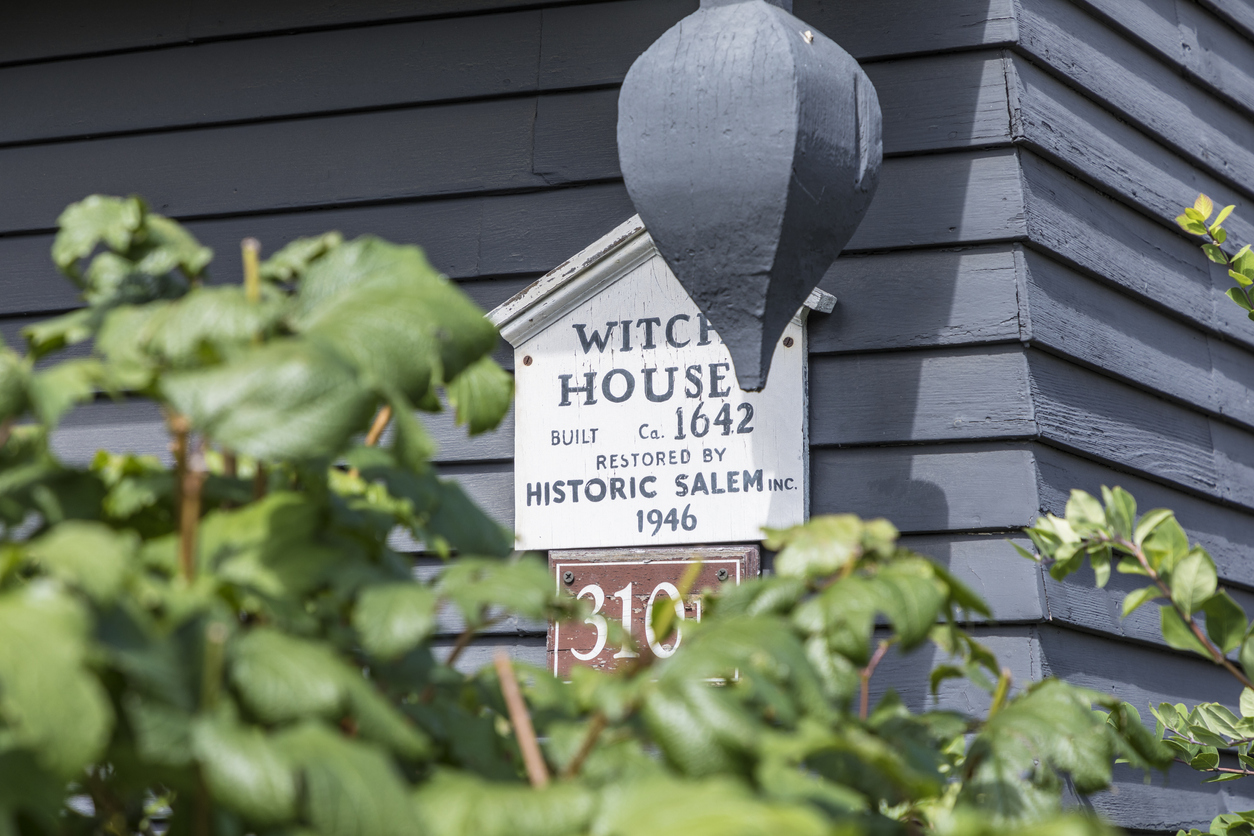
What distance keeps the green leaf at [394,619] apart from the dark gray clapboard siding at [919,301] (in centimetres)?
176

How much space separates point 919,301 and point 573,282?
741mm

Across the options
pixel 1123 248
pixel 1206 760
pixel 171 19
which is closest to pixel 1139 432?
pixel 1123 248

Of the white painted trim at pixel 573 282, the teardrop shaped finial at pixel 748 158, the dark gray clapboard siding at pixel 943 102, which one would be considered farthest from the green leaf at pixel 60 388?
the dark gray clapboard siding at pixel 943 102

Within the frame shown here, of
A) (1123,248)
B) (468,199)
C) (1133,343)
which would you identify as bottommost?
(1133,343)

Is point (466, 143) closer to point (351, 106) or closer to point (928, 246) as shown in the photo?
point (351, 106)

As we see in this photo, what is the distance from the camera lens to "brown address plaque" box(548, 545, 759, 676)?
7.80ft

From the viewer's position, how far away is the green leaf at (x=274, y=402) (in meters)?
0.69

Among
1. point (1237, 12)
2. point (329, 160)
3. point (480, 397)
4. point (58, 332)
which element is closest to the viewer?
point (58, 332)

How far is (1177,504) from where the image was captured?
272cm

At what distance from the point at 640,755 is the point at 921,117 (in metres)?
1.96

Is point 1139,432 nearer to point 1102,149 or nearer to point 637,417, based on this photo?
point 1102,149

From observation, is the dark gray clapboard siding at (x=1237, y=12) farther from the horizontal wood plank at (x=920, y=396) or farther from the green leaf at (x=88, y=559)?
the green leaf at (x=88, y=559)

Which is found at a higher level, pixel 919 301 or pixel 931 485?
pixel 919 301

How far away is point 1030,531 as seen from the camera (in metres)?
1.65
